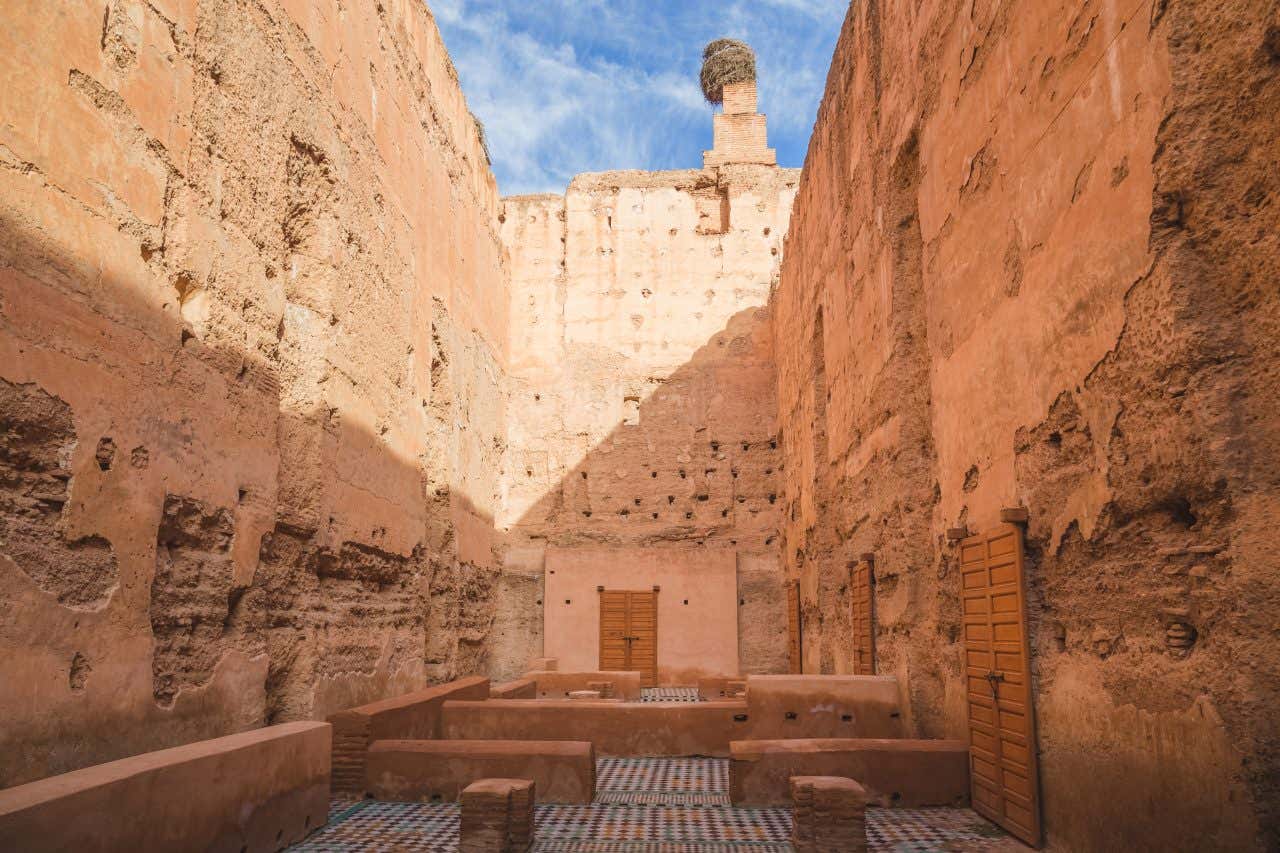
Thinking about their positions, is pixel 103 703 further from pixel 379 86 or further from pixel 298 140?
pixel 379 86

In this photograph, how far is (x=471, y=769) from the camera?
605cm

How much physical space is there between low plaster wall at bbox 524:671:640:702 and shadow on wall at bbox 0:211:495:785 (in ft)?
12.5

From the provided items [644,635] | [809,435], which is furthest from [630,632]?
[809,435]

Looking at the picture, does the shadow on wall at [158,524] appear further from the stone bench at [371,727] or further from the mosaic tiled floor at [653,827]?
the mosaic tiled floor at [653,827]

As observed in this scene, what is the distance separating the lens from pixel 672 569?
1548 centimetres

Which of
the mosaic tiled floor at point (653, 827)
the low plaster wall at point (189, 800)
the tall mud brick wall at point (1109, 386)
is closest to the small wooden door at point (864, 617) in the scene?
the tall mud brick wall at point (1109, 386)

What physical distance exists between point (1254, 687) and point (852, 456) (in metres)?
6.44

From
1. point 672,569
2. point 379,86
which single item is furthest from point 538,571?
point 379,86

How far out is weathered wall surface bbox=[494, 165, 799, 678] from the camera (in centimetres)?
1564

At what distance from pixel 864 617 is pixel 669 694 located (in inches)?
220

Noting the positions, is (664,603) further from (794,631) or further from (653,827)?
(653,827)

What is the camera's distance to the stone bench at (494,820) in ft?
15.4

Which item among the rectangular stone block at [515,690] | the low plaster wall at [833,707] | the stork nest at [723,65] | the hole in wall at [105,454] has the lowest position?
the rectangular stone block at [515,690]

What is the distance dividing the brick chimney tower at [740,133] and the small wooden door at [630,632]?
8.25 m
